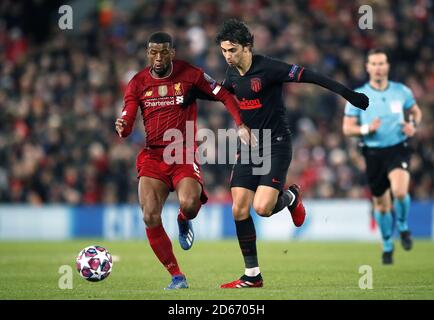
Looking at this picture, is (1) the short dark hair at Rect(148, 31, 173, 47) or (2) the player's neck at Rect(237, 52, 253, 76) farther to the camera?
(2) the player's neck at Rect(237, 52, 253, 76)

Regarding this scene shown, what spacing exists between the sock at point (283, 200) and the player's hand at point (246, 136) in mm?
840

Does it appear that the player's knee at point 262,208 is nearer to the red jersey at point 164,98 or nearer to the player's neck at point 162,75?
the red jersey at point 164,98

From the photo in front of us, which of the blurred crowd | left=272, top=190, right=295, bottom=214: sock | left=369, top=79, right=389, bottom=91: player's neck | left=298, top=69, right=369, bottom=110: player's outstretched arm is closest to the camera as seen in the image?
left=298, top=69, right=369, bottom=110: player's outstretched arm

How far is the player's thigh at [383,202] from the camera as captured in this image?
13.5 metres

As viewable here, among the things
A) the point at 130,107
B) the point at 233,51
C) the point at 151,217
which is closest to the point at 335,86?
the point at 233,51

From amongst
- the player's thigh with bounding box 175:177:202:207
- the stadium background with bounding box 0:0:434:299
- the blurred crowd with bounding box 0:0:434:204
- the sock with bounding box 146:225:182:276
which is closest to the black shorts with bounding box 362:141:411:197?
the stadium background with bounding box 0:0:434:299

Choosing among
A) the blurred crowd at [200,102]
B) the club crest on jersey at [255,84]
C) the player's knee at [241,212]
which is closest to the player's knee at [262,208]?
the player's knee at [241,212]

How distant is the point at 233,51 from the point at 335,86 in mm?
1102

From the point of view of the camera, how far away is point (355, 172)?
2058 cm

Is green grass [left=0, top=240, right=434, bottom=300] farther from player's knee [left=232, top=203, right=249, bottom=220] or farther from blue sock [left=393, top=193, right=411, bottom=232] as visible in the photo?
player's knee [left=232, top=203, right=249, bottom=220]

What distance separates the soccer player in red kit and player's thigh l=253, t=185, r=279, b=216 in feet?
2.00

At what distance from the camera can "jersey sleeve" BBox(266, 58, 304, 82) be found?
9.79 m
